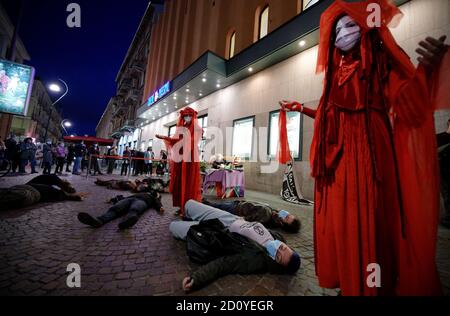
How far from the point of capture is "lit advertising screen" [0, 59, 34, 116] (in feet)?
24.3

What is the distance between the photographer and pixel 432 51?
1.11 m

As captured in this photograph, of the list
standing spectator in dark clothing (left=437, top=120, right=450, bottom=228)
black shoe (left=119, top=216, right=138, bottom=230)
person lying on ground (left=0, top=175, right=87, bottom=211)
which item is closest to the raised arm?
black shoe (left=119, top=216, right=138, bottom=230)

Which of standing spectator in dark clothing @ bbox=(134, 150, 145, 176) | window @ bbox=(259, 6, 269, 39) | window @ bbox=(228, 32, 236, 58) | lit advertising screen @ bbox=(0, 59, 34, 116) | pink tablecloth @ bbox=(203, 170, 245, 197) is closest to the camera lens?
pink tablecloth @ bbox=(203, 170, 245, 197)

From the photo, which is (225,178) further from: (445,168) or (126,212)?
(445,168)

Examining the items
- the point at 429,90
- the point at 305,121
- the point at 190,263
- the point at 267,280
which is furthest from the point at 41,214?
the point at 305,121

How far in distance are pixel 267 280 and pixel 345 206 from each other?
1.04 meters

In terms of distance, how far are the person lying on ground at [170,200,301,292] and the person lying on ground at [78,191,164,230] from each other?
4.63ft

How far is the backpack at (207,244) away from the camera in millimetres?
1916

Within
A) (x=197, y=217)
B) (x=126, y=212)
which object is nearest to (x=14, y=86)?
(x=126, y=212)

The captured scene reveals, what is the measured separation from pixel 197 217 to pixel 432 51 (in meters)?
2.88

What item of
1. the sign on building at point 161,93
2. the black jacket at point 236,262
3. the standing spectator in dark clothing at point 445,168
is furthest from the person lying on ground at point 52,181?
the sign on building at point 161,93

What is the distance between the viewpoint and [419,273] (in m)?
1.18

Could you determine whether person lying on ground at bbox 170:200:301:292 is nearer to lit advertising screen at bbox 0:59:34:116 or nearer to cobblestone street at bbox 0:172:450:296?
cobblestone street at bbox 0:172:450:296
